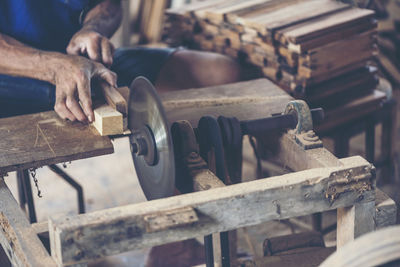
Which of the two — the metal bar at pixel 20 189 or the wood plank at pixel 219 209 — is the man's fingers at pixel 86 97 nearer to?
the wood plank at pixel 219 209

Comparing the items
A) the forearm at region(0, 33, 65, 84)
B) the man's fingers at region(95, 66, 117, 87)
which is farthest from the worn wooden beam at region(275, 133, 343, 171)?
the forearm at region(0, 33, 65, 84)

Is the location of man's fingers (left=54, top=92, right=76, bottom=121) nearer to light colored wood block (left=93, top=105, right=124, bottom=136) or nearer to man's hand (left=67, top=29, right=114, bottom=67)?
light colored wood block (left=93, top=105, right=124, bottom=136)

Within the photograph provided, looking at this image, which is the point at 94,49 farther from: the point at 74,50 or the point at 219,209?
the point at 219,209

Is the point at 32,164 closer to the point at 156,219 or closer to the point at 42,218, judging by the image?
the point at 156,219

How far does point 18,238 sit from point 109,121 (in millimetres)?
572

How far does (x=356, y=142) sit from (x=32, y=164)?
3.33 m

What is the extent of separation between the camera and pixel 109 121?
7.41 feet

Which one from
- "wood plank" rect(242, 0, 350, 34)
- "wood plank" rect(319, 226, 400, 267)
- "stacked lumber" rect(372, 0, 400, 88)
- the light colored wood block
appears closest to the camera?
"wood plank" rect(319, 226, 400, 267)

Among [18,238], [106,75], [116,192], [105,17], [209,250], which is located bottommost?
[116,192]

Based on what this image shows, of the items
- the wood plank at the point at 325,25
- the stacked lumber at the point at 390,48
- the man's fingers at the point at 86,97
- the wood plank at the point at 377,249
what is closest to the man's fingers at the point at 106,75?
the man's fingers at the point at 86,97

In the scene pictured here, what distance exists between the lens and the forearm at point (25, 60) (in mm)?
2568

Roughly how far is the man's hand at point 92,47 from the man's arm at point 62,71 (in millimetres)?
175

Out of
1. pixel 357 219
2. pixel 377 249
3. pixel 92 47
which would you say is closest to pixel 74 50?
pixel 92 47

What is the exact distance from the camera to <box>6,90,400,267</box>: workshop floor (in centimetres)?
364
